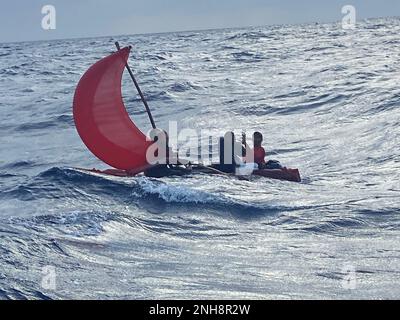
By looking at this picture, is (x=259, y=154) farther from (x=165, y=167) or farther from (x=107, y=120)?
(x=107, y=120)

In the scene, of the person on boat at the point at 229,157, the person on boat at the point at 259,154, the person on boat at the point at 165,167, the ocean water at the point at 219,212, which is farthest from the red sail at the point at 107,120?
the person on boat at the point at 259,154

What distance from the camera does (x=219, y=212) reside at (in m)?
11.9

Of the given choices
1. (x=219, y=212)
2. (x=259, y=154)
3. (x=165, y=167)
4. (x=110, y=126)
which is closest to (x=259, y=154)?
(x=259, y=154)

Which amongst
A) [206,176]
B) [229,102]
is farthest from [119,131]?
[229,102]

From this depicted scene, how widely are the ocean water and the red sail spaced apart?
79cm

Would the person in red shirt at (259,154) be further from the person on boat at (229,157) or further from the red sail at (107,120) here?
the red sail at (107,120)

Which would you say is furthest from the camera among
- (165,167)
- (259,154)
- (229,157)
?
(259,154)

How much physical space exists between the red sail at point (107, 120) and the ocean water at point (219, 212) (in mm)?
790

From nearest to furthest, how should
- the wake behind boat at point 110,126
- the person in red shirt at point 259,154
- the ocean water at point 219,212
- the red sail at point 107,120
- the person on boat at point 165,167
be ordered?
the ocean water at point 219,212
the person on boat at point 165,167
the person in red shirt at point 259,154
the wake behind boat at point 110,126
the red sail at point 107,120

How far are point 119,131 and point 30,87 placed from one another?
20.5m

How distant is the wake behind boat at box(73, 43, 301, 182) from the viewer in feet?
48.7

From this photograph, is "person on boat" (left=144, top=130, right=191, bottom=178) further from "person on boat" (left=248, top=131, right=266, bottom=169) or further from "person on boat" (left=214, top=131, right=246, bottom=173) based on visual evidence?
"person on boat" (left=248, top=131, right=266, bottom=169)

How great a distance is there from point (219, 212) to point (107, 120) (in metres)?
4.28

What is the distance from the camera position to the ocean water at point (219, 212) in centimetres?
798
